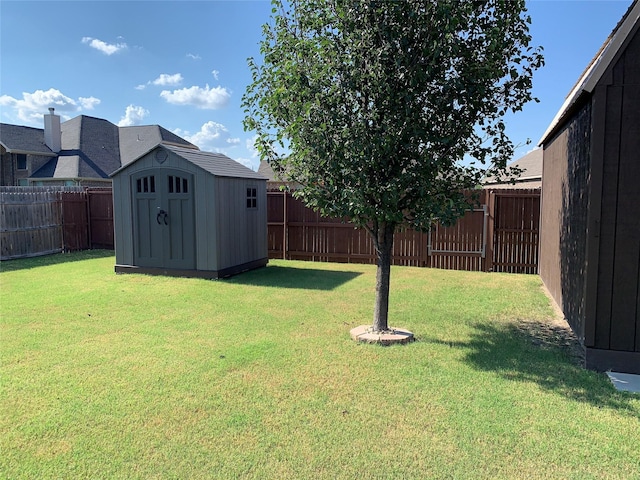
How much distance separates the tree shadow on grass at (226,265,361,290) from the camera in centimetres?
849

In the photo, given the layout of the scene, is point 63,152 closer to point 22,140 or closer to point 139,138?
point 22,140

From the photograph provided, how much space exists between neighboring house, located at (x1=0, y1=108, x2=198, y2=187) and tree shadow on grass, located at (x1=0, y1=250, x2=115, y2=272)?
11075 millimetres

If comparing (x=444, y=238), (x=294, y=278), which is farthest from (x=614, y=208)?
(x=444, y=238)

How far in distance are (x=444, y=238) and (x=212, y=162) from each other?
5.59 meters

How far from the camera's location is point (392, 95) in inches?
178

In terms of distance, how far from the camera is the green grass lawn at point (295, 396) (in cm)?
277

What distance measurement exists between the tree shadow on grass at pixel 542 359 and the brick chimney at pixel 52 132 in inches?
1008

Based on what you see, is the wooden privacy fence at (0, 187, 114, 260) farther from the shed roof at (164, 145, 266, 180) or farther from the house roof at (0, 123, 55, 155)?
the house roof at (0, 123, 55, 155)

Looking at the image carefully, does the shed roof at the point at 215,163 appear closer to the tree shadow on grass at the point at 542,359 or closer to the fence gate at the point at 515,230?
the fence gate at the point at 515,230

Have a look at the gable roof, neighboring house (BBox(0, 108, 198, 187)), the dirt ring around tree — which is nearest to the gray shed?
the dirt ring around tree

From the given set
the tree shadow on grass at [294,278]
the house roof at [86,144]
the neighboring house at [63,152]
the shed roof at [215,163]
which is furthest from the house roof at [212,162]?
the neighboring house at [63,152]

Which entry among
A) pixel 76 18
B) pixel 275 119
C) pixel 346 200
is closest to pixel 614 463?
pixel 346 200

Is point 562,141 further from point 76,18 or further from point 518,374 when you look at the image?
point 76,18

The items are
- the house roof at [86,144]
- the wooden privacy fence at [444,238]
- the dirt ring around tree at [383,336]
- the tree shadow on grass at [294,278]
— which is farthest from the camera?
the house roof at [86,144]
